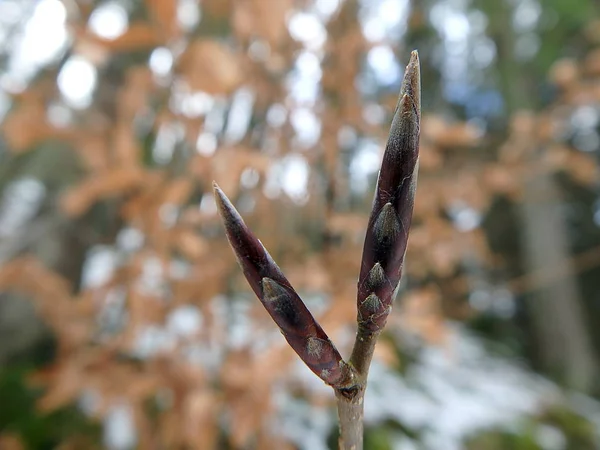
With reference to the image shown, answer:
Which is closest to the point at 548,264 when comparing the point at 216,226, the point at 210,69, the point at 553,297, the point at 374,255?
the point at 553,297

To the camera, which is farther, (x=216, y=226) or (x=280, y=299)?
(x=216, y=226)

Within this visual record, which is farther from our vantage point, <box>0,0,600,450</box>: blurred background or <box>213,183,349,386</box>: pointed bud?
<box>0,0,600,450</box>: blurred background

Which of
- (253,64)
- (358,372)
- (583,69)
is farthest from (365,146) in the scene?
(358,372)

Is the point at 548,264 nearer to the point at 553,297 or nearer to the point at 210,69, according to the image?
the point at 553,297

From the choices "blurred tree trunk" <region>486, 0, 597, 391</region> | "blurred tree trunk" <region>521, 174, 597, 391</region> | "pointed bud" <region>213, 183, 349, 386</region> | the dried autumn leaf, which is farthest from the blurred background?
"blurred tree trunk" <region>521, 174, 597, 391</region>

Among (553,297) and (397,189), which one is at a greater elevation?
(397,189)

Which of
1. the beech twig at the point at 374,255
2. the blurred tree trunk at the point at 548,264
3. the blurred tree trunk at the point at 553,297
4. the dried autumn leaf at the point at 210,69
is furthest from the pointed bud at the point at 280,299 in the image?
the blurred tree trunk at the point at 553,297

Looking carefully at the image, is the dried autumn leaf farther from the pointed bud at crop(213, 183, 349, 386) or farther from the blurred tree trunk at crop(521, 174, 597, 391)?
the blurred tree trunk at crop(521, 174, 597, 391)

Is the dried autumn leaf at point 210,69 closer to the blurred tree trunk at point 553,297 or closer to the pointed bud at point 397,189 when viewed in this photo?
the pointed bud at point 397,189

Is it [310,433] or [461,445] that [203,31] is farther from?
[461,445]

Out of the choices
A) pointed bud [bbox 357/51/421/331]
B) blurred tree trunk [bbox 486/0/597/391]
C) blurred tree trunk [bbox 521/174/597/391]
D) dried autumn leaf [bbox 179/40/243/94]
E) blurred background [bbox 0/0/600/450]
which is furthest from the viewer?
blurred tree trunk [bbox 521/174/597/391]

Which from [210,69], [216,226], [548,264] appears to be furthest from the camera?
[548,264]
